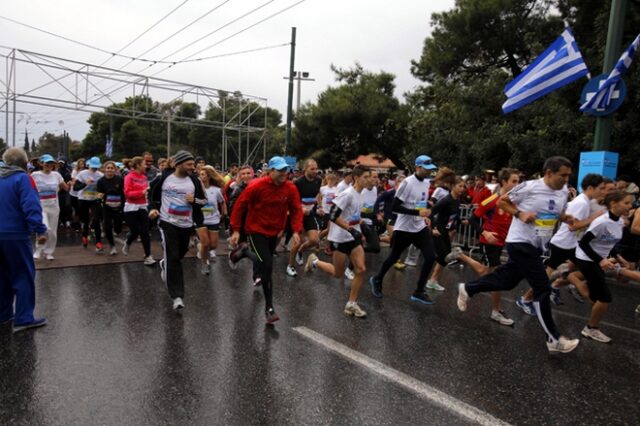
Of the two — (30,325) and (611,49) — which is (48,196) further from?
(611,49)

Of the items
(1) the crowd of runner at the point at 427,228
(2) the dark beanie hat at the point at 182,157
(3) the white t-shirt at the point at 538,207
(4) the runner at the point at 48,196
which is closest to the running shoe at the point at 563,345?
(1) the crowd of runner at the point at 427,228

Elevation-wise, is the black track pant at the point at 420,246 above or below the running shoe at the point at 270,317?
above

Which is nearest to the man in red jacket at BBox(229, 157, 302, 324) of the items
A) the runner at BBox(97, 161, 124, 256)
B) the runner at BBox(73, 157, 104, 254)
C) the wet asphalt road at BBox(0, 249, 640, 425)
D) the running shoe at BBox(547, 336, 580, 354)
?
the wet asphalt road at BBox(0, 249, 640, 425)

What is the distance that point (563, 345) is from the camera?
4488 millimetres

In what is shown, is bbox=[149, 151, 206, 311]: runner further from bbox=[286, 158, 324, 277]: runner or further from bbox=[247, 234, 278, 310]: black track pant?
bbox=[286, 158, 324, 277]: runner

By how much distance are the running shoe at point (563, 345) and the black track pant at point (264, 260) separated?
2830 mm

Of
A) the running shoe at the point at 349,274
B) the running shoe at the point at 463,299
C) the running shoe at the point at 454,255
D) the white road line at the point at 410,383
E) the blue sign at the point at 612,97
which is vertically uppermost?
the blue sign at the point at 612,97

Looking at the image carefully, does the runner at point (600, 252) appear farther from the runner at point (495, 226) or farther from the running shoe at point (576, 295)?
the running shoe at point (576, 295)

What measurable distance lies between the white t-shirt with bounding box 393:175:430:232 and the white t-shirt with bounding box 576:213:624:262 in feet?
6.64

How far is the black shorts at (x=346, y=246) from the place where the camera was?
19.1ft

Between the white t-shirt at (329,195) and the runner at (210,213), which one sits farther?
the white t-shirt at (329,195)

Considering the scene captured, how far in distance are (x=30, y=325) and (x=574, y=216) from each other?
19.9 feet

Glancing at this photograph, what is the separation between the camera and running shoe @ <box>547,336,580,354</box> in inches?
175

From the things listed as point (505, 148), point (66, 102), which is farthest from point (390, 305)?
point (66, 102)
